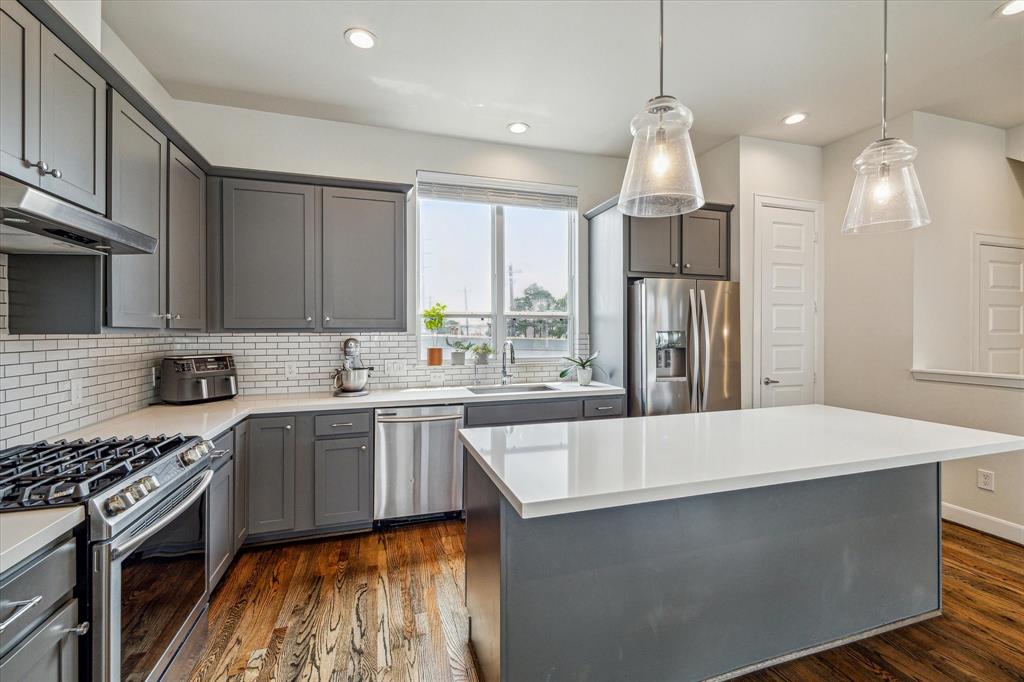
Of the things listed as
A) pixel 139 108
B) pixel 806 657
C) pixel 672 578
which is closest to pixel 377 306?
pixel 139 108

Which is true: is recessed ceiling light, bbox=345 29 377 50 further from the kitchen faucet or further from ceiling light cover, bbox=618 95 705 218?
the kitchen faucet

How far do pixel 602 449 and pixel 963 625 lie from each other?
6.31 feet

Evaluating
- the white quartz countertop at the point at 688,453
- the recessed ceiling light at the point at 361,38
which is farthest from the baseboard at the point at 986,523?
the recessed ceiling light at the point at 361,38

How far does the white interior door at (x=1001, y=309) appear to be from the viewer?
3.63 metres

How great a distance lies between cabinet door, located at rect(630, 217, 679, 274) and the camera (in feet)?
11.7

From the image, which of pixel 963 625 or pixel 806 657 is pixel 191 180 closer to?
pixel 806 657

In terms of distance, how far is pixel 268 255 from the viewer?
299 cm

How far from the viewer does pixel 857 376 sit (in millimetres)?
3738

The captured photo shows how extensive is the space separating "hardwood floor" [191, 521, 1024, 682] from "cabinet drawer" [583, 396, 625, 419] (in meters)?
1.31

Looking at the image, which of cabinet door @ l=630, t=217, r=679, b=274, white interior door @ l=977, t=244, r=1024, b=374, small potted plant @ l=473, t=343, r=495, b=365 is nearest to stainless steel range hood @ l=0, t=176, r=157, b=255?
small potted plant @ l=473, t=343, r=495, b=365

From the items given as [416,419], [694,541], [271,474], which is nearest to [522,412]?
[416,419]

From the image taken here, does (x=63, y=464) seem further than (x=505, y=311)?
No

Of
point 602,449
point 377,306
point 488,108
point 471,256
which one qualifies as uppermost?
point 488,108

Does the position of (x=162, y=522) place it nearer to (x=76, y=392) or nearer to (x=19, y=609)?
(x=19, y=609)
